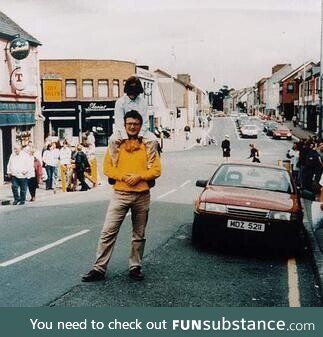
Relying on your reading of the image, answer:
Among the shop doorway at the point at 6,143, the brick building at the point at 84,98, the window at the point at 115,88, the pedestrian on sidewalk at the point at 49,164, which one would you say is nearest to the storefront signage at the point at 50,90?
the brick building at the point at 84,98

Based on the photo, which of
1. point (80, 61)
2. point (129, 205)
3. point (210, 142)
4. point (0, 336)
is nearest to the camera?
point (0, 336)

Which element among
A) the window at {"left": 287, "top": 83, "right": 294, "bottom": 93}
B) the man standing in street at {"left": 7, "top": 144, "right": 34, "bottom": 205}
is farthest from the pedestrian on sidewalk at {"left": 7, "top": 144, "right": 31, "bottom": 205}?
the window at {"left": 287, "top": 83, "right": 294, "bottom": 93}

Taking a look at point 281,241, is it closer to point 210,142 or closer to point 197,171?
point 197,171

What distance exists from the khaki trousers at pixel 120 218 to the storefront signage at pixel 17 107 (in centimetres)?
1509

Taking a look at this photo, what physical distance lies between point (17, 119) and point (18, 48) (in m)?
3.55

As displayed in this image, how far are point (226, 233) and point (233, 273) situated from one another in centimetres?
98

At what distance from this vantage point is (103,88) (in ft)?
137

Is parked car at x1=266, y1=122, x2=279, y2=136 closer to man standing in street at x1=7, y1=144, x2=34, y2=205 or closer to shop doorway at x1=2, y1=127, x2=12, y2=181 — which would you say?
shop doorway at x1=2, y1=127, x2=12, y2=181

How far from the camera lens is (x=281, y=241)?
756 cm

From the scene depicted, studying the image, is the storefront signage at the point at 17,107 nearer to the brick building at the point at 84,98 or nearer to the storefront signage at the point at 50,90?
the storefront signage at the point at 50,90

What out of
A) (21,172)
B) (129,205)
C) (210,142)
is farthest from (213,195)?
(210,142)

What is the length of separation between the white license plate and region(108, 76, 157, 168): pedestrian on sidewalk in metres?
2.38

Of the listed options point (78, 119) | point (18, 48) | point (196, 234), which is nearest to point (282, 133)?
point (78, 119)

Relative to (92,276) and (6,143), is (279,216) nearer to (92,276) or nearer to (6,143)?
(92,276)
